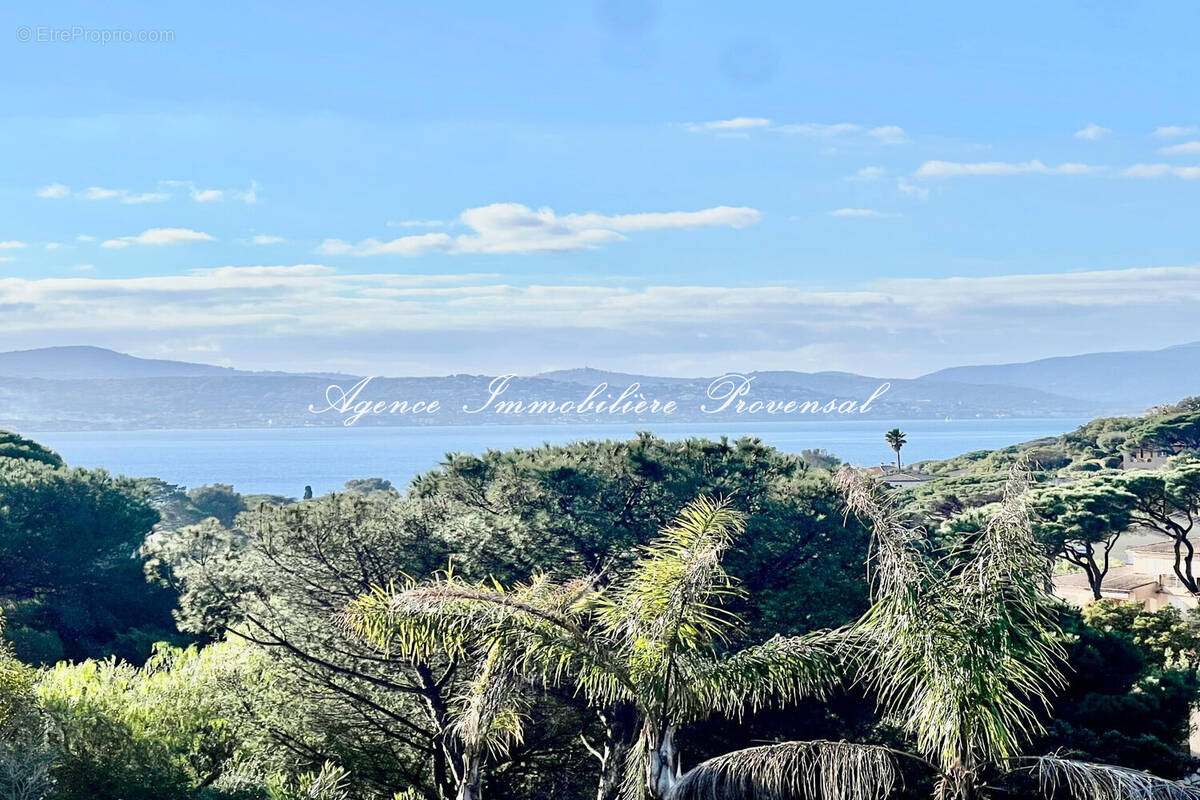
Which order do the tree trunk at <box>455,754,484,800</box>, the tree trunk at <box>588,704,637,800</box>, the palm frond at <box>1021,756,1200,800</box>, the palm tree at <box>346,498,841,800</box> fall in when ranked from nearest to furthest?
the palm frond at <box>1021,756,1200,800</box> < the palm tree at <box>346,498,841,800</box> < the tree trunk at <box>455,754,484,800</box> < the tree trunk at <box>588,704,637,800</box>

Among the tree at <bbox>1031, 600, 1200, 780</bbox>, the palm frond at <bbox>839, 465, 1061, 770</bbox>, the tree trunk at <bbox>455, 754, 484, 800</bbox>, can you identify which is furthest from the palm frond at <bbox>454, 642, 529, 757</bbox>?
the tree at <bbox>1031, 600, 1200, 780</bbox>

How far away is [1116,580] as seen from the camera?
4453 centimetres

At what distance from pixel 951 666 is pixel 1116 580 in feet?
127

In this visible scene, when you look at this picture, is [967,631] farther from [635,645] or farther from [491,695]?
[491,695]

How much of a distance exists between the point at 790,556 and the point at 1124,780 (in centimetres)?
1612

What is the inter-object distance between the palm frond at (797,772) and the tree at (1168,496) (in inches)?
1294

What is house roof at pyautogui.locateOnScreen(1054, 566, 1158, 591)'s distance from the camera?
43.1 metres

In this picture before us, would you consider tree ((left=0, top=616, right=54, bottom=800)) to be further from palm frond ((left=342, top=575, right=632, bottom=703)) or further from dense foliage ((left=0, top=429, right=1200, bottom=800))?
palm frond ((left=342, top=575, right=632, bottom=703))

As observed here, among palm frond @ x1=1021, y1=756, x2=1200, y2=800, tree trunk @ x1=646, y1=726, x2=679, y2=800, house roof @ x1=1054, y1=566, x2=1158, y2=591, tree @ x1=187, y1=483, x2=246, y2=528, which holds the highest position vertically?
palm frond @ x1=1021, y1=756, x2=1200, y2=800

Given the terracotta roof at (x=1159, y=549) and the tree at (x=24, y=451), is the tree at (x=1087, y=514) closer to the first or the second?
the terracotta roof at (x=1159, y=549)

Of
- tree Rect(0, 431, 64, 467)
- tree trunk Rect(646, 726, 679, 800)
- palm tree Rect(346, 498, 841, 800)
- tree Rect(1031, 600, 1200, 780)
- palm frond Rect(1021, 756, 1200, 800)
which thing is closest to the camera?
palm frond Rect(1021, 756, 1200, 800)

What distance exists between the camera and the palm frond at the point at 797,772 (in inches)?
365

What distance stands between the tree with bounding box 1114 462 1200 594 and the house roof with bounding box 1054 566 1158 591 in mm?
2599

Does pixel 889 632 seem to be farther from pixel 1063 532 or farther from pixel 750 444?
pixel 1063 532
